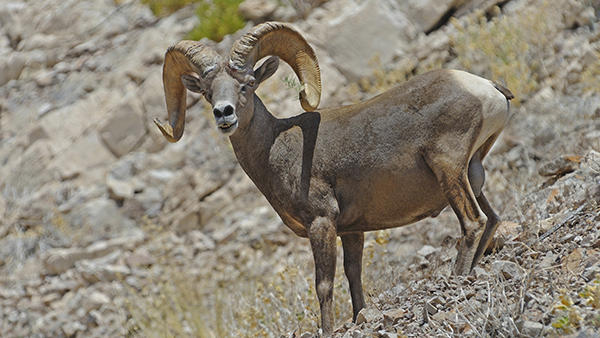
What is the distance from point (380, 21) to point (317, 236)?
22.6 feet

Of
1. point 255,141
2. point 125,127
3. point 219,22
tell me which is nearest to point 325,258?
point 255,141

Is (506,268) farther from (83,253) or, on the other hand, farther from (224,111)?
(83,253)

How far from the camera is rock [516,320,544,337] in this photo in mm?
3162

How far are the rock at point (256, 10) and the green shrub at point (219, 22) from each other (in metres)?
0.13

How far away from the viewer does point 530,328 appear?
3.18 m

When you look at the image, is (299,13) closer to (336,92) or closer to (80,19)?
(336,92)

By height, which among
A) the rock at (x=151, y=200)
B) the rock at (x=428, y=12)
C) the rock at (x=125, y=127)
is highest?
the rock at (x=428, y=12)

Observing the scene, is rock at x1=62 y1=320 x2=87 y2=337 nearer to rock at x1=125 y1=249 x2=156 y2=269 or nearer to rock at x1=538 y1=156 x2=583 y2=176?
rock at x1=125 y1=249 x2=156 y2=269

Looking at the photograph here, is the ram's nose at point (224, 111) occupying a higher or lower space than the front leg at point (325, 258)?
higher


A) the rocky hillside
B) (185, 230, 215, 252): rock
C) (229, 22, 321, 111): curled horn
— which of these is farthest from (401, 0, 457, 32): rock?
(229, 22, 321, 111): curled horn

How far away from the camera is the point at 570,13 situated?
30.6 feet

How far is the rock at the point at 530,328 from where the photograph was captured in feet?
10.4

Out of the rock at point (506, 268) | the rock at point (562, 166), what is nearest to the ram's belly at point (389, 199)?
the rock at point (506, 268)

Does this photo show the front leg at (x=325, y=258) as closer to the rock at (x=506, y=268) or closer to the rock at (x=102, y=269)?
the rock at (x=506, y=268)
